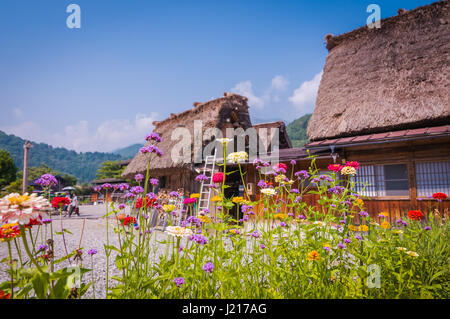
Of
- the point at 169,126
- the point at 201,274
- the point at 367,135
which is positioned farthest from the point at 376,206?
the point at 169,126

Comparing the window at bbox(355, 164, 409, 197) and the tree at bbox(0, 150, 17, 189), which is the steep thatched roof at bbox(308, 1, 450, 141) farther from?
the tree at bbox(0, 150, 17, 189)

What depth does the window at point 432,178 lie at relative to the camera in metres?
5.80

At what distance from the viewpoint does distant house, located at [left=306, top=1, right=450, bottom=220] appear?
592 cm

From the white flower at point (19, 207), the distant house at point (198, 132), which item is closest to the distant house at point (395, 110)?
the distant house at point (198, 132)

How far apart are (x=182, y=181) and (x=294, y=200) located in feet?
27.2

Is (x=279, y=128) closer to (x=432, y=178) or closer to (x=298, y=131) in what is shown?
(x=432, y=178)

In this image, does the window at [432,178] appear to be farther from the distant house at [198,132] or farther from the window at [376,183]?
the distant house at [198,132]

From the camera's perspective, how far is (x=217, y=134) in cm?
989

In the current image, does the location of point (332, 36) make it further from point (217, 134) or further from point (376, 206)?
point (376, 206)

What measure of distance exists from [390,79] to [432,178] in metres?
3.32

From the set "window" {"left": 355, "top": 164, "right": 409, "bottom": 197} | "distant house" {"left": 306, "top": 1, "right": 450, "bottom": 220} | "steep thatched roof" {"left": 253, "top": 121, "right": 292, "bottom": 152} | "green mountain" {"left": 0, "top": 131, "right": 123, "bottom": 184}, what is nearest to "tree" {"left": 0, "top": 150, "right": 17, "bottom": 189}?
"steep thatched roof" {"left": 253, "top": 121, "right": 292, "bottom": 152}

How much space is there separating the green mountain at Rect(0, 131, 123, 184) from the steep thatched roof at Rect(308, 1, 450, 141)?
12377 cm

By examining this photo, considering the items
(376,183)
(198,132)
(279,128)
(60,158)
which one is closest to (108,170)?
(198,132)
